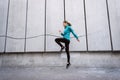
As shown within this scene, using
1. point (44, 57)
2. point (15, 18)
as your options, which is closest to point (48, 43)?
point (44, 57)

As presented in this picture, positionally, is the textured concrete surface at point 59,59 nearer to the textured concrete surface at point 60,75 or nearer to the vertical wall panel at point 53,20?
the vertical wall panel at point 53,20

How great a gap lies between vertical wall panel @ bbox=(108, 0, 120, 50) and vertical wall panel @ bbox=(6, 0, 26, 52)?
5.78 meters

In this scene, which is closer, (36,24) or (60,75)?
(60,75)

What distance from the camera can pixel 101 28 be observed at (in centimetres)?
887

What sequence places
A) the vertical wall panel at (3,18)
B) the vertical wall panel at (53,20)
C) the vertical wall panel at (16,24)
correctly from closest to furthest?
the vertical wall panel at (53,20), the vertical wall panel at (16,24), the vertical wall panel at (3,18)

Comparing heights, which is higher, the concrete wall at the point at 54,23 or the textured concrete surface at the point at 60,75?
the concrete wall at the point at 54,23

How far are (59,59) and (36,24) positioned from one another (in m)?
2.82

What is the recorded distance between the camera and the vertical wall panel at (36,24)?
9195 millimetres

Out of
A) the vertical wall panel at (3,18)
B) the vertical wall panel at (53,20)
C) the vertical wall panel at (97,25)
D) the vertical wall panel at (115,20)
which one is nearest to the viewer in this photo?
the vertical wall panel at (115,20)

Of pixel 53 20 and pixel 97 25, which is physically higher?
pixel 53 20

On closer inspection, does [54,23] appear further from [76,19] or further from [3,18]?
[3,18]

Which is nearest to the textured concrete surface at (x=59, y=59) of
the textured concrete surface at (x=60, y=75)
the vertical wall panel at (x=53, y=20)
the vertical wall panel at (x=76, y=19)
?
the vertical wall panel at (x=76, y=19)

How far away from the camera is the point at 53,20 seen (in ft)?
30.8

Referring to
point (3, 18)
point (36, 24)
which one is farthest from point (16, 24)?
point (36, 24)
